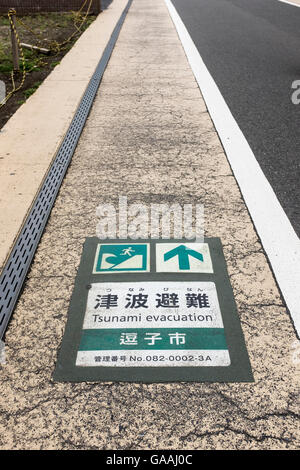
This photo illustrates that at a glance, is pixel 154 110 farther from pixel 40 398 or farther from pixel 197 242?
pixel 40 398

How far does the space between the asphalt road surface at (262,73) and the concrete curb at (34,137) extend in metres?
1.82

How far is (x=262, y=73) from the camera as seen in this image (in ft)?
21.8

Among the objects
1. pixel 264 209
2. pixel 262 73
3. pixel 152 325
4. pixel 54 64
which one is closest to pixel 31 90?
pixel 54 64

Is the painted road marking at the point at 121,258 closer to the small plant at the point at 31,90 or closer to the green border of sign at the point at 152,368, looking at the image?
the green border of sign at the point at 152,368

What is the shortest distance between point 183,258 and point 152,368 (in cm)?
82

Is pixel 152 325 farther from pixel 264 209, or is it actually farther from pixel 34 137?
pixel 34 137

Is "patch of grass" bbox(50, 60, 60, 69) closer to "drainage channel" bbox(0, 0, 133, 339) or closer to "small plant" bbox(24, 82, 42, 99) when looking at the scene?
"small plant" bbox(24, 82, 42, 99)

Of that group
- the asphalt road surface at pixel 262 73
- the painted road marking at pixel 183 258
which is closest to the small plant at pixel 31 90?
the asphalt road surface at pixel 262 73

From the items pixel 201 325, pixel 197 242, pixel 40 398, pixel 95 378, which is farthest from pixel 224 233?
pixel 40 398

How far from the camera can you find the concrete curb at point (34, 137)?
10.0 ft

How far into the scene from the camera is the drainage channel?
2.31m

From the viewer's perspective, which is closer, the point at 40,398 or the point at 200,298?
the point at 40,398

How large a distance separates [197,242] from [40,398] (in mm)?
1353

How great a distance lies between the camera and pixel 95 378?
186cm
